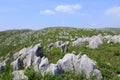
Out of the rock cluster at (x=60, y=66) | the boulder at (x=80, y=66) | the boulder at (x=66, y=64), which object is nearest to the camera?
the rock cluster at (x=60, y=66)

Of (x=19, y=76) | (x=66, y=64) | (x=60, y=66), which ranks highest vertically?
(x=66, y=64)

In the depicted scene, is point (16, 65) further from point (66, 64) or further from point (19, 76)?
point (66, 64)

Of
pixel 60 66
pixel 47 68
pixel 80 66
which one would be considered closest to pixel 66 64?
pixel 60 66

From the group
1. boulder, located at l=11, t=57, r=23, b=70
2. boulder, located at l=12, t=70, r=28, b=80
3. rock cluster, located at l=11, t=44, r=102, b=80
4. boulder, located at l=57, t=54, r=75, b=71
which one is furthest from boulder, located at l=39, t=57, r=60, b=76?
boulder, located at l=11, t=57, r=23, b=70

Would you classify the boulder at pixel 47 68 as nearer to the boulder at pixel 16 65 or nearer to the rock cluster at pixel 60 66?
the rock cluster at pixel 60 66

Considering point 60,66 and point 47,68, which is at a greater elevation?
point 60,66

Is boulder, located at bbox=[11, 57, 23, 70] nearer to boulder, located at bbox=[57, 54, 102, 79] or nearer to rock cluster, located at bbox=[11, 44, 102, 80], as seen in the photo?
rock cluster, located at bbox=[11, 44, 102, 80]

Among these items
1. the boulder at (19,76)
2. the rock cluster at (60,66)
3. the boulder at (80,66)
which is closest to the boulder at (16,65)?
the rock cluster at (60,66)

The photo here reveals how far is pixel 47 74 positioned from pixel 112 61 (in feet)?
25.3

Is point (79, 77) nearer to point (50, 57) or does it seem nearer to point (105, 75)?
point (105, 75)

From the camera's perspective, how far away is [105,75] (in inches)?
832

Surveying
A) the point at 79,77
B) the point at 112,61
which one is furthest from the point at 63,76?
the point at 112,61

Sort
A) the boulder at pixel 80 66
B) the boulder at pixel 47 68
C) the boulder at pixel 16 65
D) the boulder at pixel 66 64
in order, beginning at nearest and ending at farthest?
1. the boulder at pixel 47 68
2. the boulder at pixel 80 66
3. the boulder at pixel 66 64
4. the boulder at pixel 16 65

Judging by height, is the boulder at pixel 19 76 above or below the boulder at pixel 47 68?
below
